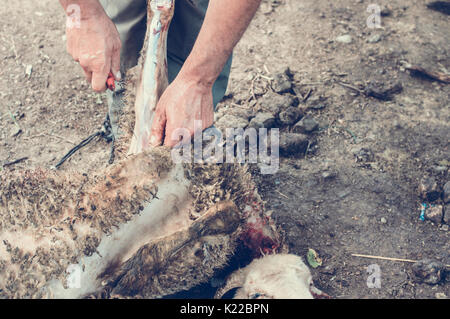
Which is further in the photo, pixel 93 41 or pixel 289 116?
pixel 289 116

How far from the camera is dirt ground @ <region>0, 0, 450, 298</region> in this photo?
2.35 metres

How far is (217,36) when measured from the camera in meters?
1.83

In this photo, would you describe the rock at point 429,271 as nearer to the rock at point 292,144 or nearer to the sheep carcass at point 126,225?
the sheep carcass at point 126,225

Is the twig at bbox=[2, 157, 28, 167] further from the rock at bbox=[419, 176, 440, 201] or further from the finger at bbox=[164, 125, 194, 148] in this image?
the rock at bbox=[419, 176, 440, 201]

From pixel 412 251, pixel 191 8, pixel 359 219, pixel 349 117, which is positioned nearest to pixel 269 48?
pixel 349 117

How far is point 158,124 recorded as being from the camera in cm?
181

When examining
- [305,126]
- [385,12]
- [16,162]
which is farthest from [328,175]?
[16,162]

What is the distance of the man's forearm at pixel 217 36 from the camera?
1760 millimetres

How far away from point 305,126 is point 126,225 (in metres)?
1.72

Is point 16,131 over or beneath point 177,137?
beneath

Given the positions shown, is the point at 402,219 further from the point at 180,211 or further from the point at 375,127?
the point at 180,211

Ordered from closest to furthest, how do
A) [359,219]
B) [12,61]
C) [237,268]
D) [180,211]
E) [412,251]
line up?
[180,211] → [237,268] → [412,251] → [359,219] → [12,61]

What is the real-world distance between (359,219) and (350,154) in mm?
563

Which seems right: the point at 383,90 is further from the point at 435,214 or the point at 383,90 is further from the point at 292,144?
the point at 435,214
